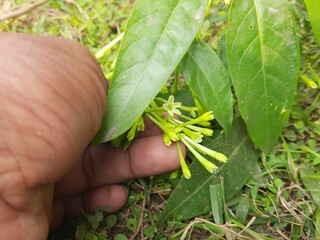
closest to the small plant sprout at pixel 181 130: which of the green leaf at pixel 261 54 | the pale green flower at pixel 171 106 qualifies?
the pale green flower at pixel 171 106

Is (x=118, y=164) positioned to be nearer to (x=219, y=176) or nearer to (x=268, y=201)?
(x=219, y=176)

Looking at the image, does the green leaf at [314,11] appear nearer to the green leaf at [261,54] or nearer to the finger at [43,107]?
the green leaf at [261,54]

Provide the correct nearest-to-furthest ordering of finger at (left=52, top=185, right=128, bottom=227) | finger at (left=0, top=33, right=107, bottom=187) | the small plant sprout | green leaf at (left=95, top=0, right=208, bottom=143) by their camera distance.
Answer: finger at (left=0, top=33, right=107, bottom=187) → green leaf at (left=95, top=0, right=208, bottom=143) → the small plant sprout → finger at (left=52, top=185, right=128, bottom=227)

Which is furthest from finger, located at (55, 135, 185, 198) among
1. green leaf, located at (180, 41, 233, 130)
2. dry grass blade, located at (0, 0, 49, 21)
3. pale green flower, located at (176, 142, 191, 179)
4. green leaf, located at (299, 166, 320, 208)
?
dry grass blade, located at (0, 0, 49, 21)

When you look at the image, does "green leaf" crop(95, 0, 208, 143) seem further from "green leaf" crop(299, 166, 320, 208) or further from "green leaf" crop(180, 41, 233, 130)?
"green leaf" crop(299, 166, 320, 208)

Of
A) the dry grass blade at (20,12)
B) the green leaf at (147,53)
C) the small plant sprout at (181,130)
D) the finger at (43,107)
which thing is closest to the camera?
the finger at (43,107)

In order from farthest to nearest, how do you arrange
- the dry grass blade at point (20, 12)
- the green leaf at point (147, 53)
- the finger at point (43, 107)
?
the dry grass blade at point (20, 12)
the green leaf at point (147, 53)
the finger at point (43, 107)
